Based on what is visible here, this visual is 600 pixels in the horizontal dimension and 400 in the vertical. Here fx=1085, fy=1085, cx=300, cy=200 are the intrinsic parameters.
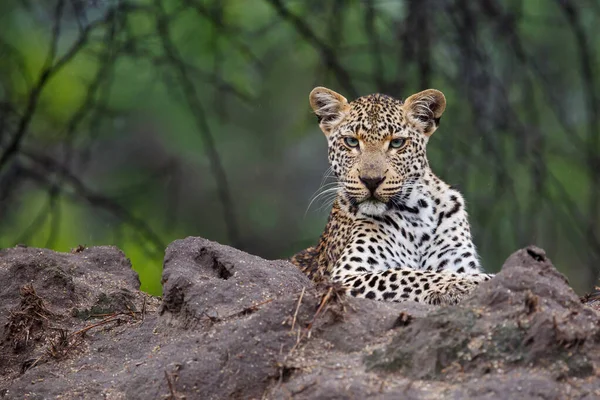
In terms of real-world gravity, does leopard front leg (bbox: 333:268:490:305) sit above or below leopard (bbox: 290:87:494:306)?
below

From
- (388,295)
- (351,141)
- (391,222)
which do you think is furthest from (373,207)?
(388,295)

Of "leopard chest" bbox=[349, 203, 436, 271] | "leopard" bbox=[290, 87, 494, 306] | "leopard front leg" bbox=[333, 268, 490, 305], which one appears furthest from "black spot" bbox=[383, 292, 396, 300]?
"leopard chest" bbox=[349, 203, 436, 271]

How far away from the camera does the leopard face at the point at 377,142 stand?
8.71 meters

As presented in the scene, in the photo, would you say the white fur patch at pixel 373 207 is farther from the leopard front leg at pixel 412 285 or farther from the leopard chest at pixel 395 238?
the leopard front leg at pixel 412 285

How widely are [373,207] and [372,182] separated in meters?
0.24

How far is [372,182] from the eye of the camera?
28.2ft

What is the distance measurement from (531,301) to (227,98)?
33.4 ft

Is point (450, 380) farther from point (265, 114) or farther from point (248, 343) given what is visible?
point (265, 114)

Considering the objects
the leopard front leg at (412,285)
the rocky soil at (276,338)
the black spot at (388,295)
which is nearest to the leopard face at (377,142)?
the leopard front leg at (412,285)

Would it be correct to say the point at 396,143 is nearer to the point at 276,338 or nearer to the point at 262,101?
the point at 276,338

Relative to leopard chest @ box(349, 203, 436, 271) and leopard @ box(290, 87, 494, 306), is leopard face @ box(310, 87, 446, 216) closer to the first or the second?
leopard @ box(290, 87, 494, 306)

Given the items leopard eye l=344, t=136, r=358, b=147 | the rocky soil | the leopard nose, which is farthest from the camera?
leopard eye l=344, t=136, r=358, b=147

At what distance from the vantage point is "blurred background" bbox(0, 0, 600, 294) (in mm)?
12656

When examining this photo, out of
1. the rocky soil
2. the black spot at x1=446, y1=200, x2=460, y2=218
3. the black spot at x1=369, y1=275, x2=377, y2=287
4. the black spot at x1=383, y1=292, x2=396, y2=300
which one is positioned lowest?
the rocky soil
